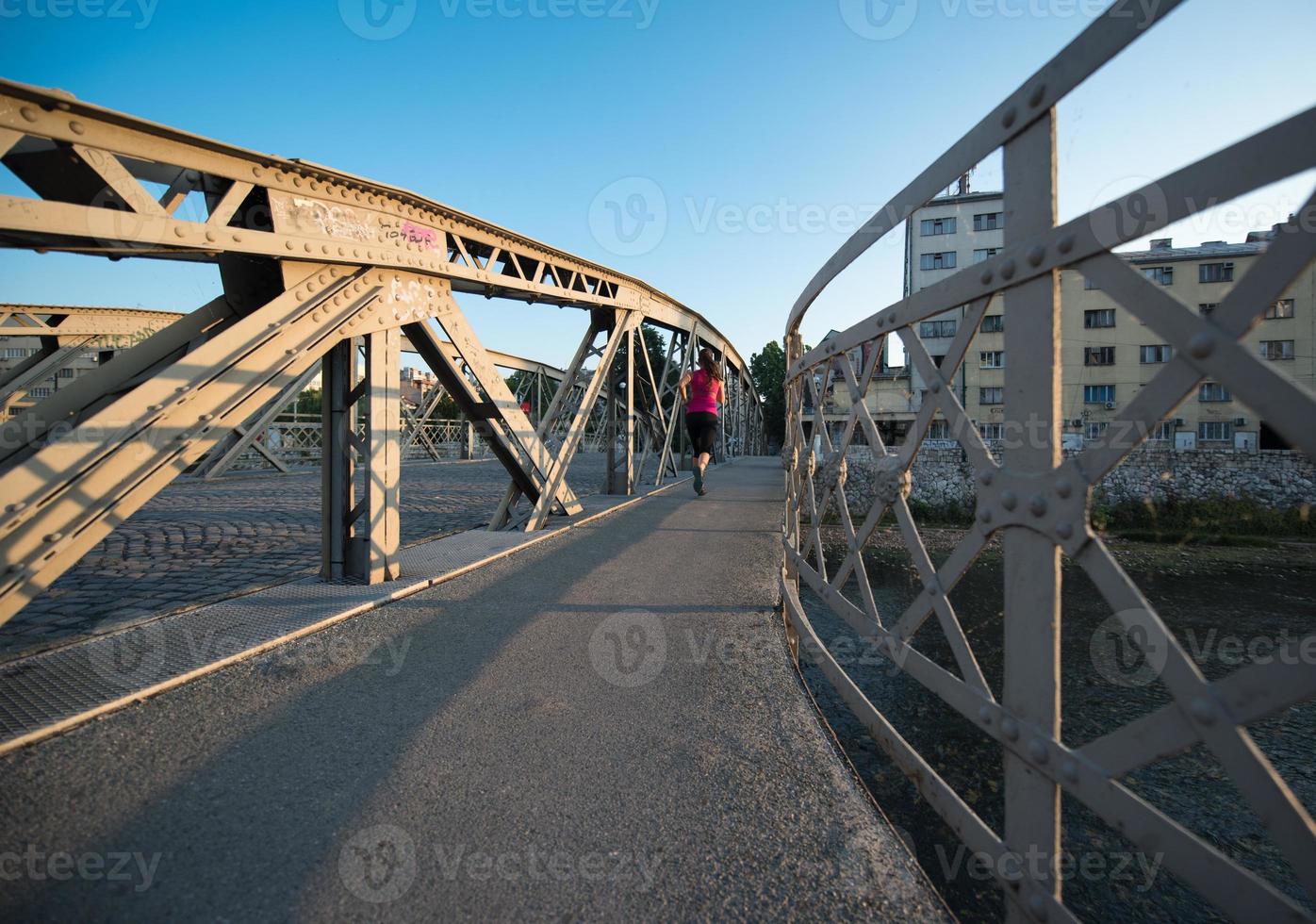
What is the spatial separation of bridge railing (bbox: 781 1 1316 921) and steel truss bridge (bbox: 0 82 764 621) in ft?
10.8

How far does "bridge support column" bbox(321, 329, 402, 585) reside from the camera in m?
4.12

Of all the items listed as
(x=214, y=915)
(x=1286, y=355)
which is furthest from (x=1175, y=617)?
(x=214, y=915)

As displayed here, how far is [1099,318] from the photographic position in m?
2.00

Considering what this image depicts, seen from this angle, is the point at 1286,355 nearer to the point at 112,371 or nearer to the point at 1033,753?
the point at 1033,753

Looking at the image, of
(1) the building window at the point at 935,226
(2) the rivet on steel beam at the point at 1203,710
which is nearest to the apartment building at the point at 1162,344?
(2) the rivet on steel beam at the point at 1203,710

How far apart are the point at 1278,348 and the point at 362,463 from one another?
182 inches

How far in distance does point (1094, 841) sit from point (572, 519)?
18.6 ft

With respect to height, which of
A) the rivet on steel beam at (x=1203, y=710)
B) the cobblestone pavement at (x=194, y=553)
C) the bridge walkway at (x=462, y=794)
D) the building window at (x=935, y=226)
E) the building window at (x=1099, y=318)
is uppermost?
the building window at (x=935, y=226)

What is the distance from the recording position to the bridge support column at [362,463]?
4.12 metres

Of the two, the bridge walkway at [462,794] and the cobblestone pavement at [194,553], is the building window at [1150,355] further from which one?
the cobblestone pavement at [194,553]

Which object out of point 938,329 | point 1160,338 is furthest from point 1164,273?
point 938,329

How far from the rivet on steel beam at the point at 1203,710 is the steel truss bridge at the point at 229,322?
355cm

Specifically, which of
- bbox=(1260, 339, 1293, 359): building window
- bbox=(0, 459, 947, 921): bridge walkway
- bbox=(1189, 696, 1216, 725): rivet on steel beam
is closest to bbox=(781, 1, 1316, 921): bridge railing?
bbox=(1189, 696, 1216, 725): rivet on steel beam

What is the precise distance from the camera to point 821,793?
72.4 inches
